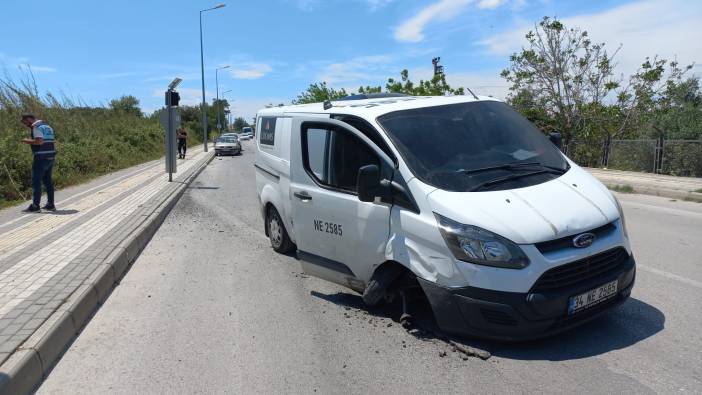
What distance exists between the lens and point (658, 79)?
22.1m

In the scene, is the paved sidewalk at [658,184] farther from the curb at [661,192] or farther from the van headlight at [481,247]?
the van headlight at [481,247]

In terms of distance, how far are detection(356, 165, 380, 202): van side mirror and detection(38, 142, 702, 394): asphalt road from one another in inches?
45.0

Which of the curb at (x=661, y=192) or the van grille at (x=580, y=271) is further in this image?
the curb at (x=661, y=192)

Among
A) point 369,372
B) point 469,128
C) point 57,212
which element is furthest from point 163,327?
point 57,212

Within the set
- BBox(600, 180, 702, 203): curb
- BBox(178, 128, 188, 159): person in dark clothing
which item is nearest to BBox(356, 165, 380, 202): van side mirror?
BBox(600, 180, 702, 203): curb

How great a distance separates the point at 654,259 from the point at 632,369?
334 cm

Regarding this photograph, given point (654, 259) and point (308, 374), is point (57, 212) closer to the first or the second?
point (308, 374)

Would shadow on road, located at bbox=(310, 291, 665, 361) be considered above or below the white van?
below

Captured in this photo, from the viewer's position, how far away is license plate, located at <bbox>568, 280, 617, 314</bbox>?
3797 mm

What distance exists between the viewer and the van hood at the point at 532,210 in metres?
3.75

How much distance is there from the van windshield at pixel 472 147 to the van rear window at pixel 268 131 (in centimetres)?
259

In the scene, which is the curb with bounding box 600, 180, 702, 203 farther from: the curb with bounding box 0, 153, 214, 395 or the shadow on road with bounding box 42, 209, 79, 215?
the shadow on road with bounding box 42, 209, 79, 215

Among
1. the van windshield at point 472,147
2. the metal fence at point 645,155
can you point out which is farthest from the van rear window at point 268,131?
the metal fence at point 645,155

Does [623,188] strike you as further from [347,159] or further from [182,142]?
[182,142]
